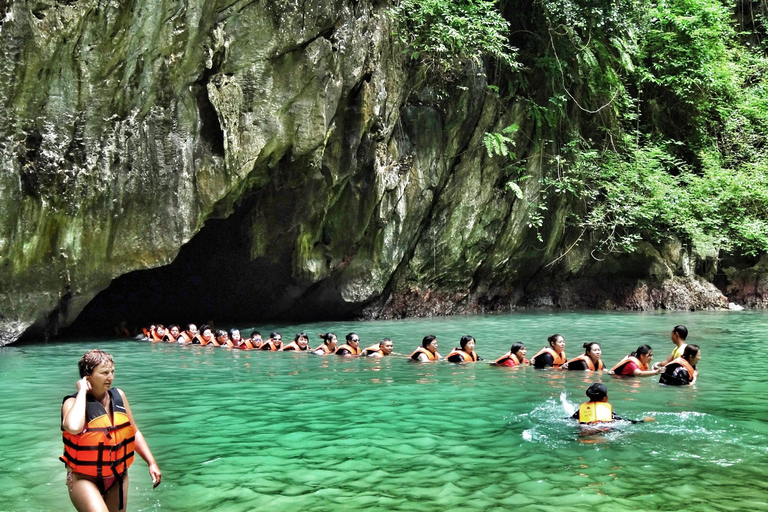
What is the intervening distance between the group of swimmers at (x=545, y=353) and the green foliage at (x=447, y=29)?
29.3ft

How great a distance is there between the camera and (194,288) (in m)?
25.0

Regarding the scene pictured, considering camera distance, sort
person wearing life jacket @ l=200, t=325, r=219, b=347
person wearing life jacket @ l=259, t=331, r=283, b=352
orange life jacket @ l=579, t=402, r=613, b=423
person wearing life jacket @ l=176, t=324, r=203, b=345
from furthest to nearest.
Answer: person wearing life jacket @ l=176, t=324, r=203, b=345 < person wearing life jacket @ l=200, t=325, r=219, b=347 < person wearing life jacket @ l=259, t=331, r=283, b=352 < orange life jacket @ l=579, t=402, r=613, b=423

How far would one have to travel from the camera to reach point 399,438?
25.0ft

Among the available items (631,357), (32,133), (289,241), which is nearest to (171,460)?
(631,357)

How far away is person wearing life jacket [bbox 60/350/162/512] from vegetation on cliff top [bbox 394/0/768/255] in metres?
17.9

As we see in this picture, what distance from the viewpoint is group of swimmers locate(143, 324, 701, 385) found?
10664 mm

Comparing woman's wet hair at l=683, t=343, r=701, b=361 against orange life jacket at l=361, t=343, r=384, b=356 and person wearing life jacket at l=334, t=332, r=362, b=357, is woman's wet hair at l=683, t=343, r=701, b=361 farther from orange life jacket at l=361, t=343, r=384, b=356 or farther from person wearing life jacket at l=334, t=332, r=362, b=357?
person wearing life jacket at l=334, t=332, r=362, b=357

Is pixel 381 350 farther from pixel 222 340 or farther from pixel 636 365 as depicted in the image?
pixel 636 365

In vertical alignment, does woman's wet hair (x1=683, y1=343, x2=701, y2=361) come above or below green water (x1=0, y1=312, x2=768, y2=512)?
above

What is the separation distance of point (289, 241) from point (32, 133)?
27.7ft

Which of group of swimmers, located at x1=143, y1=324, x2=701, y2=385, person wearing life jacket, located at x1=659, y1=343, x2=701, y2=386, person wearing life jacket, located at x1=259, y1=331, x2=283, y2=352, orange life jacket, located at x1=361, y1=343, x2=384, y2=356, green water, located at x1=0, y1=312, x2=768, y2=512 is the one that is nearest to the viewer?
green water, located at x1=0, y1=312, x2=768, y2=512

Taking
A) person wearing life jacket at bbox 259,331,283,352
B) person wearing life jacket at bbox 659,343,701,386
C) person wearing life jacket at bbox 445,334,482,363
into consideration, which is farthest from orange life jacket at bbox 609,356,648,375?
person wearing life jacket at bbox 259,331,283,352

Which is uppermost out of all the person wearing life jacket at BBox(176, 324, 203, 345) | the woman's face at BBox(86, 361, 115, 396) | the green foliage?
the green foliage

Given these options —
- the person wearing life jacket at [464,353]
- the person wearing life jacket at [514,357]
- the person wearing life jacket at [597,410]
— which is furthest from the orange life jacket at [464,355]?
the person wearing life jacket at [597,410]
